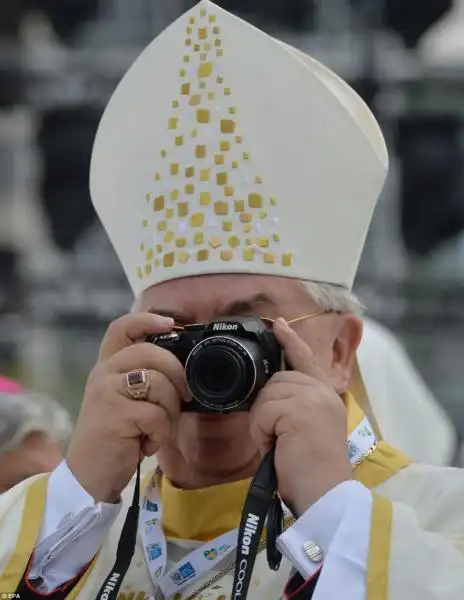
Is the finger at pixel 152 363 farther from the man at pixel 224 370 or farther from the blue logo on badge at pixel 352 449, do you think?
the blue logo on badge at pixel 352 449

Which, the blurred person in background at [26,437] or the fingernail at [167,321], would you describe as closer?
the fingernail at [167,321]

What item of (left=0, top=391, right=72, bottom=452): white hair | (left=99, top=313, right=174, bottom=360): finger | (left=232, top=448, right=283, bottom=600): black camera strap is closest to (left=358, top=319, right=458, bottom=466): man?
(left=0, top=391, right=72, bottom=452): white hair

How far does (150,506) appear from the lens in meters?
2.47

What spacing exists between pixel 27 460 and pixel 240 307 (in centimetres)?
85

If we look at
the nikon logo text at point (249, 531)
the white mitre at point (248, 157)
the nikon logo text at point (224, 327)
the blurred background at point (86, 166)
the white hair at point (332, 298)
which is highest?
the white mitre at point (248, 157)

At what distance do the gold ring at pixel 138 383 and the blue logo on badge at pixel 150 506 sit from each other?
346 mm

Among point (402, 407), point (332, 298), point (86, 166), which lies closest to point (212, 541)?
point (332, 298)

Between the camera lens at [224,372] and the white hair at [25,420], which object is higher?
the camera lens at [224,372]

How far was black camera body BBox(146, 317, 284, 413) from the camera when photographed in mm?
2113

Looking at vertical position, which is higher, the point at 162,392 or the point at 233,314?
the point at 233,314

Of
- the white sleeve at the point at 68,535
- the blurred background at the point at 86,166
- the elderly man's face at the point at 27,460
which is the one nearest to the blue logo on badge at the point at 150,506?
the white sleeve at the point at 68,535

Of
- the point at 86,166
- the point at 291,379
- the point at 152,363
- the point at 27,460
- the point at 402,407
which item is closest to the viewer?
the point at 291,379

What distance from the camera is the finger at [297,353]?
215 centimetres

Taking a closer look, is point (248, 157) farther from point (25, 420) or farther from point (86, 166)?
point (86, 166)
